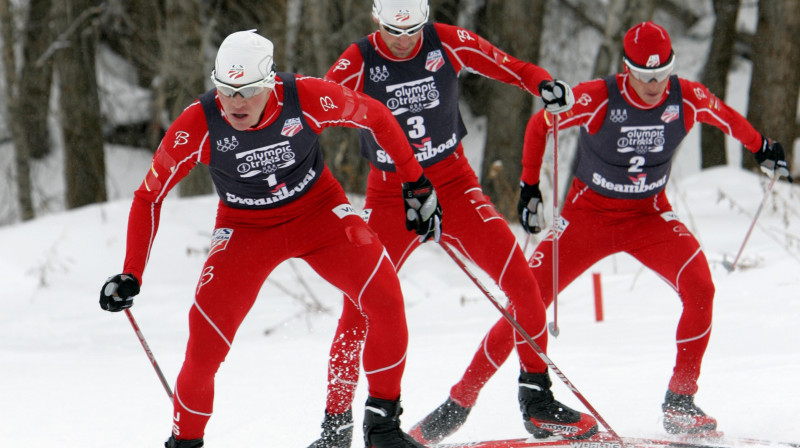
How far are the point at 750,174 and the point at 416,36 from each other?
6.77m

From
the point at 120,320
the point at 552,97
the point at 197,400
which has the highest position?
the point at 552,97

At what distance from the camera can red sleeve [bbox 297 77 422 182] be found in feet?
12.6

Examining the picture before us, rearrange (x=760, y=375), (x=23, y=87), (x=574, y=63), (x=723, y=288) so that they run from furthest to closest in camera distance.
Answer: (x=574, y=63), (x=23, y=87), (x=723, y=288), (x=760, y=375)

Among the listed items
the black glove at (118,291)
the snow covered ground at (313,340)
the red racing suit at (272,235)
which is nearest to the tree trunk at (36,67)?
the snow covered ground at (313,340)

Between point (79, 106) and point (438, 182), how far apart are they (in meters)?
8.86

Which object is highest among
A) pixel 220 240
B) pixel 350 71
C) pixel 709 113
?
pixel 350 71

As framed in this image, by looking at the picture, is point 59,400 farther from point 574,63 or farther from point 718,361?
point 574,63

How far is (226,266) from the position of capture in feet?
12.6

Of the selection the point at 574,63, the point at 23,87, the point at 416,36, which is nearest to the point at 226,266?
the point at 416,36

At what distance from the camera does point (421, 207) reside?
155 inches

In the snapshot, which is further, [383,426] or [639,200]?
[639,200]

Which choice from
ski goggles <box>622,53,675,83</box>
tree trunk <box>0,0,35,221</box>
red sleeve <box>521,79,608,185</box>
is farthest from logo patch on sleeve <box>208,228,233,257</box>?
tree trunk <box>0,0,35,221</box>

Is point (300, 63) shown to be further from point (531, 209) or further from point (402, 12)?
point (402, 12)

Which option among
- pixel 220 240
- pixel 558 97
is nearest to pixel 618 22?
pixel 558 97
